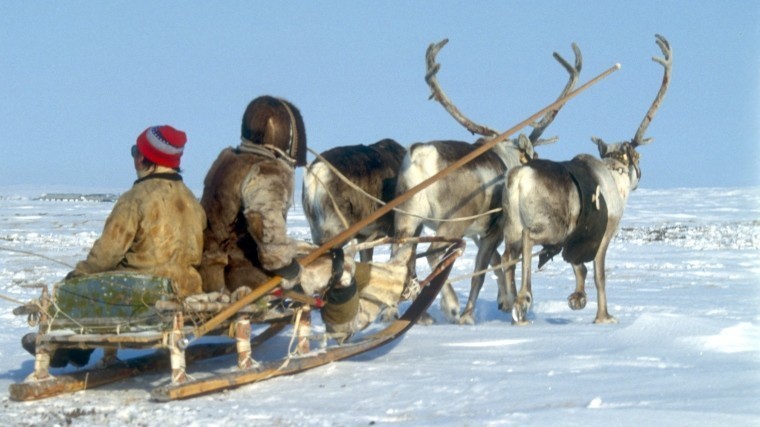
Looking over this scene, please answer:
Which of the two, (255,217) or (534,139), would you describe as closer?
(255,217)

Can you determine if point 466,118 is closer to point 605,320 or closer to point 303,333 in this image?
point 605,320

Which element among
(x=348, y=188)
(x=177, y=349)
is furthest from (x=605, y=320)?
(x=177, y=349)

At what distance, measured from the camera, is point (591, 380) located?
20.4 feet

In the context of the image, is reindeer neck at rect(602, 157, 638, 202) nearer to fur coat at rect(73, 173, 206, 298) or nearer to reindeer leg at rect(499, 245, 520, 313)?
reindeer leg at rect(499, 245, 520, 313)

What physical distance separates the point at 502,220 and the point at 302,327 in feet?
14.8

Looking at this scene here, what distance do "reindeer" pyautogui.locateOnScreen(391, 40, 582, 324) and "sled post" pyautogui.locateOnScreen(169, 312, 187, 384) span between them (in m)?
4.02

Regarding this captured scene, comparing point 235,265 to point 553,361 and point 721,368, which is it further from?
point 721,368

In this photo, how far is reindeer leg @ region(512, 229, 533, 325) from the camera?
33.4 feet

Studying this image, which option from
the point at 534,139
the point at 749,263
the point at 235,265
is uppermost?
the point at 534,139

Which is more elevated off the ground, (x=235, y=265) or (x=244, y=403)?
(x=235, y=265)

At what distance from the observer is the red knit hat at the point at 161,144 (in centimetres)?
653

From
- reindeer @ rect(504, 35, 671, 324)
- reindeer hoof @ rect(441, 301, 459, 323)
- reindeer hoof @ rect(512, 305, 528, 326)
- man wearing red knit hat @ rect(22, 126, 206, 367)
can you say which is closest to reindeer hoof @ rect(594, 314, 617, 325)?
reindeer @ rect(504, 35, 671, 324)

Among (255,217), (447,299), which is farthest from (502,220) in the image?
(255,217)

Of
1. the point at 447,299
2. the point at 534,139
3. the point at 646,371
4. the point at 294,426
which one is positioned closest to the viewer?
the point at 294,426
